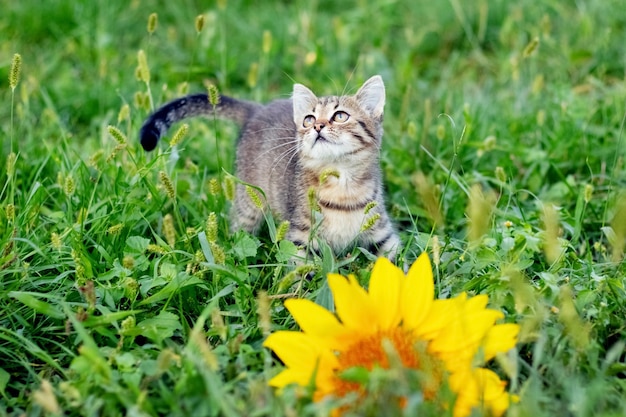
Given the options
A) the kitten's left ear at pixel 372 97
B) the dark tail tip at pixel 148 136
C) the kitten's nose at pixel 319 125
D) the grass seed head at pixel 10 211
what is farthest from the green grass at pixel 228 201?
the kitten's nose at pixel 319 125

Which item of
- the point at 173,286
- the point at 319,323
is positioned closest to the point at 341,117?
the point at 173,286

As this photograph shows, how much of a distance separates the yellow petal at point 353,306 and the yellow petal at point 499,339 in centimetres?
35

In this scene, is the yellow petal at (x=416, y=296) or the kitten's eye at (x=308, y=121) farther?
the kitten's eye at (x=308, y=121)

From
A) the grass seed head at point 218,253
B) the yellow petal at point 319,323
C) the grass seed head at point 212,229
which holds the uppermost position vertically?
the grass seed head at point 212,229

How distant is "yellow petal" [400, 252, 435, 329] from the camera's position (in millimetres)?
2682

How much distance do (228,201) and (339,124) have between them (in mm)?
691

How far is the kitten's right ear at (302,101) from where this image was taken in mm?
3950

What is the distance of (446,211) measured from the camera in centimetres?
412

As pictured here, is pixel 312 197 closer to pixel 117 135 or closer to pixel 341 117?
pixel 117 135

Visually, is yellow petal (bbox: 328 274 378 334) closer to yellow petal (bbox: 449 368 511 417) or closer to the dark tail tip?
yellow petal (bbox: 449 368 511 417)

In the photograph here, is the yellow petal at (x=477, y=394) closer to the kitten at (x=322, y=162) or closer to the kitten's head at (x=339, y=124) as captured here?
the kitten at (x=322, y=162)

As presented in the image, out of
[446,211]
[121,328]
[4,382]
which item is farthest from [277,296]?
[446,211]

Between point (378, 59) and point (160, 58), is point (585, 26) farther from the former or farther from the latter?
point (160, 58)

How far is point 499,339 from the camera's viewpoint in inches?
102
